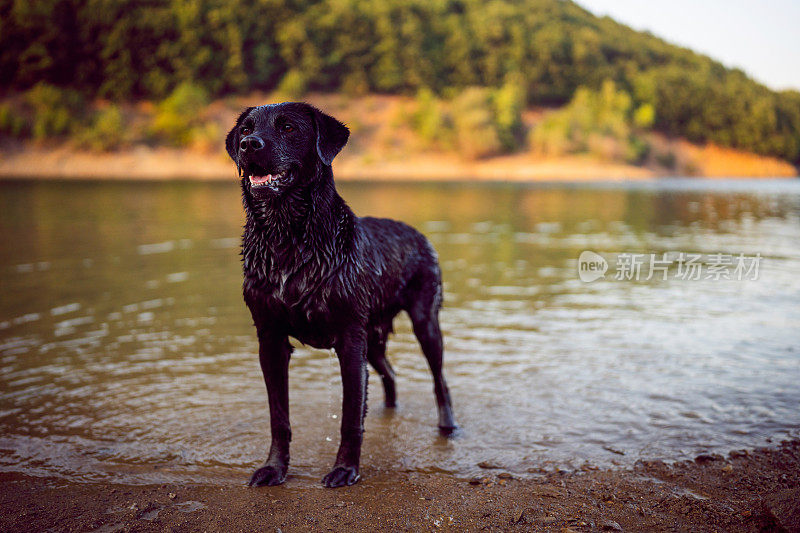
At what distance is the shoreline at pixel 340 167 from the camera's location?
66.4 metres

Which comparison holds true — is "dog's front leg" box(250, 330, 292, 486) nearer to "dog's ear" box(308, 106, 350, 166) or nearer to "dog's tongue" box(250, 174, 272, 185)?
"dog's tongue" box(250, 174, 272, 185)

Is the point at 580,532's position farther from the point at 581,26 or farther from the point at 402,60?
the point at 581,26

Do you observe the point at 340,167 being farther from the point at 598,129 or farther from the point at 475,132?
the point at 598,129

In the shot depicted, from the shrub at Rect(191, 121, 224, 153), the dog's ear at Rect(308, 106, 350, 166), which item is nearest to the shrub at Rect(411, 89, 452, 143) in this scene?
the shrub at Rect(191, 121, 224, 153)

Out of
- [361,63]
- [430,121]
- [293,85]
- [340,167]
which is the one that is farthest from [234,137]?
[361,63]

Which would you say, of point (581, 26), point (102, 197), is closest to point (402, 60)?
point (581, 26)

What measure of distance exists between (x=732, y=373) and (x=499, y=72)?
4340 inches

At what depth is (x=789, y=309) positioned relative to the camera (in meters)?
10.4

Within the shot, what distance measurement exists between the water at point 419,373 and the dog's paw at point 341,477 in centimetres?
22

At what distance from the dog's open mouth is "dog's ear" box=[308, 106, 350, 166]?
37 cm

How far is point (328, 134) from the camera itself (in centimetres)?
462

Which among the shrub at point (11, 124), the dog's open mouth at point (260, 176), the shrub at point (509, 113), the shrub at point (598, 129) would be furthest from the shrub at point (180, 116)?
the dog's open mouth at point (260, 176)

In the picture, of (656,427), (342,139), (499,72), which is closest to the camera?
(342,139)

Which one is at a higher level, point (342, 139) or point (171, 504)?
point (342, 139)
